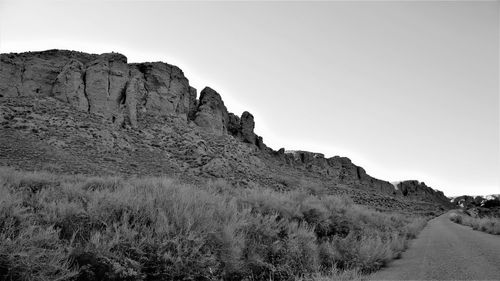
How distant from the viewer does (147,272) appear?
4.43 m

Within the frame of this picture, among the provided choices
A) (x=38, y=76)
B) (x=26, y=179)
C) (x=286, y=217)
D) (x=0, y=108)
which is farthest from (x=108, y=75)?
(x=286, y=217)

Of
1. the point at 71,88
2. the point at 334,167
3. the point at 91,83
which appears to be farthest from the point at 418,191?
the point at 71,88

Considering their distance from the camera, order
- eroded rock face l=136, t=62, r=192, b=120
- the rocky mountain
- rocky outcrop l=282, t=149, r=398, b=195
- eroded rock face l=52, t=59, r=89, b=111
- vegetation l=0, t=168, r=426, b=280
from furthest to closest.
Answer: rocky outcrop l=282, t=149, r=398, b=195
eroded rock face l=136, t=62, r=192, b=120
eroded rock face l=52, t=59, r=89, b=111
the rocky mountain
vegetation l=0, t=168, r=426, b=280

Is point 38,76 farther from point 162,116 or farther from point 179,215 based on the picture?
point 179,215

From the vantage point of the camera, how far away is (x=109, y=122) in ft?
98.0

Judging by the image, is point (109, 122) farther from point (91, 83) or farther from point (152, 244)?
point (152, 244)

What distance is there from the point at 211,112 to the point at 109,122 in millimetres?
19203

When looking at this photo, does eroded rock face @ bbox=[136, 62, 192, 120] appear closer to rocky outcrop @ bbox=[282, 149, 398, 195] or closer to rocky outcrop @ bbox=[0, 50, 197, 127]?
rocky outcrop @ bbox=[0, 50, 197, 127]

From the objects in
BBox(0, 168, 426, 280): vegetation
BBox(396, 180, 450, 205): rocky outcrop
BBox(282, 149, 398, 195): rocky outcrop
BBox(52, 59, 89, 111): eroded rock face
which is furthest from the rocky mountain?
BBox(396, 180, 450, 205): rocky outcrop

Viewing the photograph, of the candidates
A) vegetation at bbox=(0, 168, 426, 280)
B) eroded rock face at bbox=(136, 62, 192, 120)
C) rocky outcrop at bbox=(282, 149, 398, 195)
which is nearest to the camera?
vegetation at bbox=(0, 168, 426, 280)

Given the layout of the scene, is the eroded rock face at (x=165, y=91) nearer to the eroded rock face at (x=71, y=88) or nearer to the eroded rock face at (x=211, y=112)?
the eroded rock face at (x=211, y=112)

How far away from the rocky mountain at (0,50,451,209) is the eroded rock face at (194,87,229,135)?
19cm

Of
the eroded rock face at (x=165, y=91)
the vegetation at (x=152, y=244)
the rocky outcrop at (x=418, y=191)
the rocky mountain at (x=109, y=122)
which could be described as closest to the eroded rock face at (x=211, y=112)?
the rocky mountain at (x=109, y=122)

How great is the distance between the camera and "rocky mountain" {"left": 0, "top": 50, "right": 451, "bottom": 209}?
22267mm
